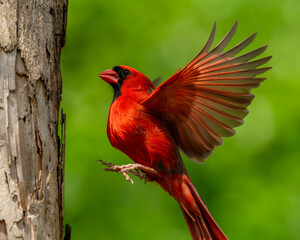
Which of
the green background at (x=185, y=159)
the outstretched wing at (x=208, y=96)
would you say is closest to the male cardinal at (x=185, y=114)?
the outstretched wing at (x=208, y=96)

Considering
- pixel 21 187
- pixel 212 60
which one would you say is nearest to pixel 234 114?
pixel 212 60

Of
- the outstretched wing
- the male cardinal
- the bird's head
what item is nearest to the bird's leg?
the male cardinal

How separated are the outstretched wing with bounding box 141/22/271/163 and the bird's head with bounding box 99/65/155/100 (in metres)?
0.26

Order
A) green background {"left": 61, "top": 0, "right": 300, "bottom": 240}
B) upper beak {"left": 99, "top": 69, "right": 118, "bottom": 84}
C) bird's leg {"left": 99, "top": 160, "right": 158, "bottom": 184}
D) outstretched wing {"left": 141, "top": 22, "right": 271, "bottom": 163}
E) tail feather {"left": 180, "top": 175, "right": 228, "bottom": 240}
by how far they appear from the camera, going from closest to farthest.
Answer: outstretched wing {"left": 141, "top": 22, "right": 271, "bottom": 163} < bird's leg {"left": 99, "top": 160, "right": 158, "bottom": 184} < tail feather {"left": 180, "top": 175, "right": 228, "bottom": 240} < upper beak {"left": 99, "top": 69, "right": 118, "bottom": 84} < green background {"left": 61, "top": 0, "right": 300, "bottom": 240}

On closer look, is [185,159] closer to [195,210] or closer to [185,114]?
[195,210]

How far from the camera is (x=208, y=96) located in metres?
2.85

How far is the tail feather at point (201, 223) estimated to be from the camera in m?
3.15

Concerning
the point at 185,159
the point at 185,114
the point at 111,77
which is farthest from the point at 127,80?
the point at 185,159

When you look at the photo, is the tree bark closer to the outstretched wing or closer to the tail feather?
the outstretched wing

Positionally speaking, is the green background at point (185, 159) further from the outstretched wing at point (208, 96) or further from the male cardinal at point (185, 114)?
the outstretched wing at point (208, 96)

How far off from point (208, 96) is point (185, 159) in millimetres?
1195

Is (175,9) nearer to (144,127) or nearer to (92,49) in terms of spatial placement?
(92,49)

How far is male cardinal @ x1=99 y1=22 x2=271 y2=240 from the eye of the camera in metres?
2.72

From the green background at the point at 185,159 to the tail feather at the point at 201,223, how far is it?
690mm
